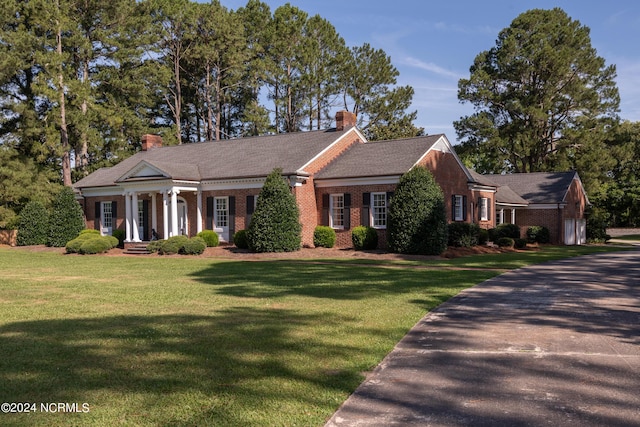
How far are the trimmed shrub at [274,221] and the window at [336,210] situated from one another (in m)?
3.16

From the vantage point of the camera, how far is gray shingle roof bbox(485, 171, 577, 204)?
3881cm

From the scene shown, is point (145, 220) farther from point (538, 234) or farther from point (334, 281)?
point (538, 234)

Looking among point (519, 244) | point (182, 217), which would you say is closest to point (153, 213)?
point (182, 217)

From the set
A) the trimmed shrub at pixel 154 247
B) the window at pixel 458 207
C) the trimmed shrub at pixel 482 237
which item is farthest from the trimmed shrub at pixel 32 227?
the trimmed shrub at pixel 482 237

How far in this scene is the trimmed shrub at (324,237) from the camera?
2759 centimetres

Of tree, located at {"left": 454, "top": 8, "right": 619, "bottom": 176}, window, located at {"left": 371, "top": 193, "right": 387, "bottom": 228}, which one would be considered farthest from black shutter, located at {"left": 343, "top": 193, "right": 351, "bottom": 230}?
tree, located at {"left": 454, "top": 8, "right": 619, "bottom": 176}

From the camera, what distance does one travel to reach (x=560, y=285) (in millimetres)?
14141

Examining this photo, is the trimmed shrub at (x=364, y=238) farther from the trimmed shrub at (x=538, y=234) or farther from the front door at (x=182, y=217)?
the trimmed shrub at (x=538, y=234)

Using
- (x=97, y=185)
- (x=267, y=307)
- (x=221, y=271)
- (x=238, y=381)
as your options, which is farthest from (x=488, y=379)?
(x=97, y=185)

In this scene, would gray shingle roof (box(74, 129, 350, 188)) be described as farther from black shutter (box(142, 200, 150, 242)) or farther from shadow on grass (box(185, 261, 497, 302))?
shadow on grass (box(185, 261, 497, 302))

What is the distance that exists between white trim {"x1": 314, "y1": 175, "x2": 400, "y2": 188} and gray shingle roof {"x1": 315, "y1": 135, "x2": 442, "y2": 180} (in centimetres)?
22

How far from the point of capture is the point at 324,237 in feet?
90.5

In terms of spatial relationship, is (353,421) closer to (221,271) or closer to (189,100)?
(221,271)

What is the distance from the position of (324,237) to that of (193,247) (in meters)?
6.39
